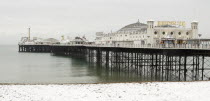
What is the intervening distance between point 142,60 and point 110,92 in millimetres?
33631

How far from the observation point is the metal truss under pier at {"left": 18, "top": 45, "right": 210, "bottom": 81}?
36.4 metres

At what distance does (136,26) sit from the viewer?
90000 mm

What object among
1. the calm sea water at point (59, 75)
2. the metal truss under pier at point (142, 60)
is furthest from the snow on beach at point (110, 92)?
the calm sea water at point (59, 75)

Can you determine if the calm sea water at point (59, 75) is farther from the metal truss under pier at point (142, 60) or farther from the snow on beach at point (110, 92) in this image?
the snow on beach at point (110, 92)

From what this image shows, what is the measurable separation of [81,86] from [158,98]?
17.9 feet

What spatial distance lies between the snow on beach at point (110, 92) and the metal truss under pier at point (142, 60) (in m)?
12.5

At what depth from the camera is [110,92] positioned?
57.4 ft

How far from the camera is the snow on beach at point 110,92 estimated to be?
16.5 m

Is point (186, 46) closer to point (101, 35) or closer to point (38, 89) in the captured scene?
point (38, 89)

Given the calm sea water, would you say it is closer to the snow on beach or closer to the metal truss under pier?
the metal truss under pier

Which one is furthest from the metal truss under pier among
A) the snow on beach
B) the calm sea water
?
the snow on beach

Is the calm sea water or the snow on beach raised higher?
the snow on beach

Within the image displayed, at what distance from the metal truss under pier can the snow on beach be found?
12.5 metres

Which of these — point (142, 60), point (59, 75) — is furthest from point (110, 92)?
point (142, 60)
